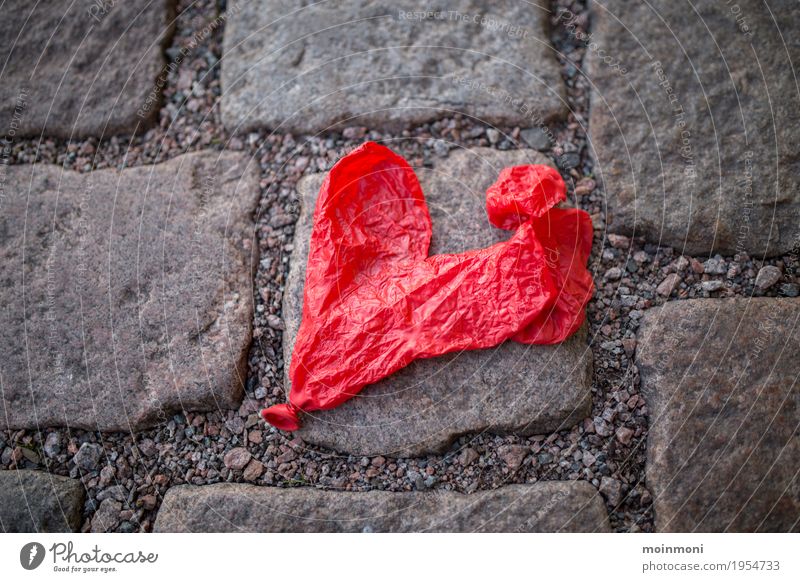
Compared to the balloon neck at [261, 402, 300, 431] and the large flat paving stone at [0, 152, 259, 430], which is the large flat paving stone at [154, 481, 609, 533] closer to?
the balloon neck at [261, 402, 300, 431]

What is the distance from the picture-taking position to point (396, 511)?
1875 millimetres

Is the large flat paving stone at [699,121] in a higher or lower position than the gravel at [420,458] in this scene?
higher

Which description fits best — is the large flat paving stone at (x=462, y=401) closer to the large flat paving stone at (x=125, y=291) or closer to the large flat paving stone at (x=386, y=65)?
the large flat paving stone at (x=125, y=291)

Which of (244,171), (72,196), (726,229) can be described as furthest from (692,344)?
(72,196)

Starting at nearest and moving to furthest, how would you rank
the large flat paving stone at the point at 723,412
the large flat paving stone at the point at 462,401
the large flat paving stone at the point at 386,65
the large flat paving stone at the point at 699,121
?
the large flat paving stone at the point at 723,412 → the large flat paving stone at the point at 462,401 → the large flat paving stone at the point at 699,121 → the large flat paving stone at the point at 386,65

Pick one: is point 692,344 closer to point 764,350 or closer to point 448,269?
point 764,350

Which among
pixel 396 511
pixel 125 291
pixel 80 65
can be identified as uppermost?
pixel 80 65

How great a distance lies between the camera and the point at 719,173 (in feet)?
7.14

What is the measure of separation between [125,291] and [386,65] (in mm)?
1298

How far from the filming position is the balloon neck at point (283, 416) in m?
1.93

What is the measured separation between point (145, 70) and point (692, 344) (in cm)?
231

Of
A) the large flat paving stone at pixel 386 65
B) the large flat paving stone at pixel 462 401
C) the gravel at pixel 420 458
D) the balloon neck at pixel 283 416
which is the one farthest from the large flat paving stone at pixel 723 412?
the balloon neck at pixel 283 416

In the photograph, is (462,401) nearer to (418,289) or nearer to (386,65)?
(418,289)
